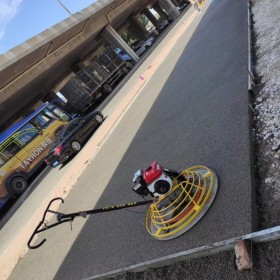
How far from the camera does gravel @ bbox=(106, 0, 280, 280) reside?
125 inches

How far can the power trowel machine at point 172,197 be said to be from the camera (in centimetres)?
427

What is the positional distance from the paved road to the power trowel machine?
0.13 meters

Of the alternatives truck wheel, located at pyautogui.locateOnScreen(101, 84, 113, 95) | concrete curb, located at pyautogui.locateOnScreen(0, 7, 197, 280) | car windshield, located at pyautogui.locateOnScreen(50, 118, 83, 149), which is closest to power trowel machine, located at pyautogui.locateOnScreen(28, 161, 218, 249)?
concrete curb, located at pyautogui.locateOnScreen(0, 7, 197, 280)

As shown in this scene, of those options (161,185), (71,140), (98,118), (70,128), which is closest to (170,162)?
(161,185)

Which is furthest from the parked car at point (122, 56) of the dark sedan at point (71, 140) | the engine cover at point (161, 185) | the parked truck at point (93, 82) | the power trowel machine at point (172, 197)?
the engine cover at point (161, 185)

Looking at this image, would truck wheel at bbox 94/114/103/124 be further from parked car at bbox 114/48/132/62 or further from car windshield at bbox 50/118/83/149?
parked car at bbox 114/48/132/62

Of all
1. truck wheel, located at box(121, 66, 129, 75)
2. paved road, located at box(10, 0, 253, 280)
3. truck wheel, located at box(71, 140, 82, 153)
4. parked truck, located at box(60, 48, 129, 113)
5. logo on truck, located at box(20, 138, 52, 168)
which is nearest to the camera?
paved road, located at box(10, 0, 253, 280)

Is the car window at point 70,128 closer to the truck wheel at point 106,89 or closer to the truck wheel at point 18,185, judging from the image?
the truck wheel at point 18,185

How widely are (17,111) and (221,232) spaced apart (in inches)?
856

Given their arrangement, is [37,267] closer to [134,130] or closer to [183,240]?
[183,240]

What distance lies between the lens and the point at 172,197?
4.57 meters

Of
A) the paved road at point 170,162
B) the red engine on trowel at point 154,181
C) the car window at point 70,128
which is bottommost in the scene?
the paved road at point 170,162

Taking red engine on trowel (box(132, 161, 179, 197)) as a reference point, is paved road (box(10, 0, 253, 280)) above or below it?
below

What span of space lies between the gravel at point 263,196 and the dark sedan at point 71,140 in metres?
7.62
